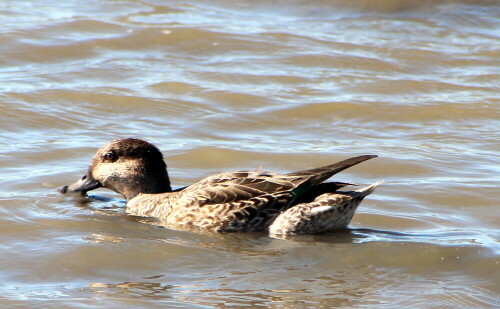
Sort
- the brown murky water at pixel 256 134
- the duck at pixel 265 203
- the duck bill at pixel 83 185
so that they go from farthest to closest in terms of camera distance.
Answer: the duck bill at pixel 83 185, the duck at pixel 265 203, the brown murky water at pixel 256 134

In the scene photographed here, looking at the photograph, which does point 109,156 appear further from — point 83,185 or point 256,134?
point 256,134

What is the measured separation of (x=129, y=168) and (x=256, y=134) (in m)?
2.24

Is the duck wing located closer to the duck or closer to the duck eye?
the duck

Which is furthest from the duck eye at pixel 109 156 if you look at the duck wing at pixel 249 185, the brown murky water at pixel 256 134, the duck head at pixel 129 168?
the duck wing at pixel 249 185

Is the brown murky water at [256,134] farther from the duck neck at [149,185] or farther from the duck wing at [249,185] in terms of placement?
the duck wing at [249,185]

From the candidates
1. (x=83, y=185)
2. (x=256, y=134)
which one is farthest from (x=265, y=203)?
(x=256, y=134)

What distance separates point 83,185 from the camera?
26.7 feet

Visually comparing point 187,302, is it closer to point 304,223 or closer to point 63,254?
point 63,254

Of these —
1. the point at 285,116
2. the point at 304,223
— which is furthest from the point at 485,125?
the point at 304,223

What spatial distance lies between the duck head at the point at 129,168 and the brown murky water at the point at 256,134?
0.23 m

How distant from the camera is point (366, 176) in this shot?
29.1ft

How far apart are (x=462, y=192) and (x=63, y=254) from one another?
11.6 feet

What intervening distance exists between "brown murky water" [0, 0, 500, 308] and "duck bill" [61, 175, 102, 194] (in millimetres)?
158

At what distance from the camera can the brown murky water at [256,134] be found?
6.19 meters
